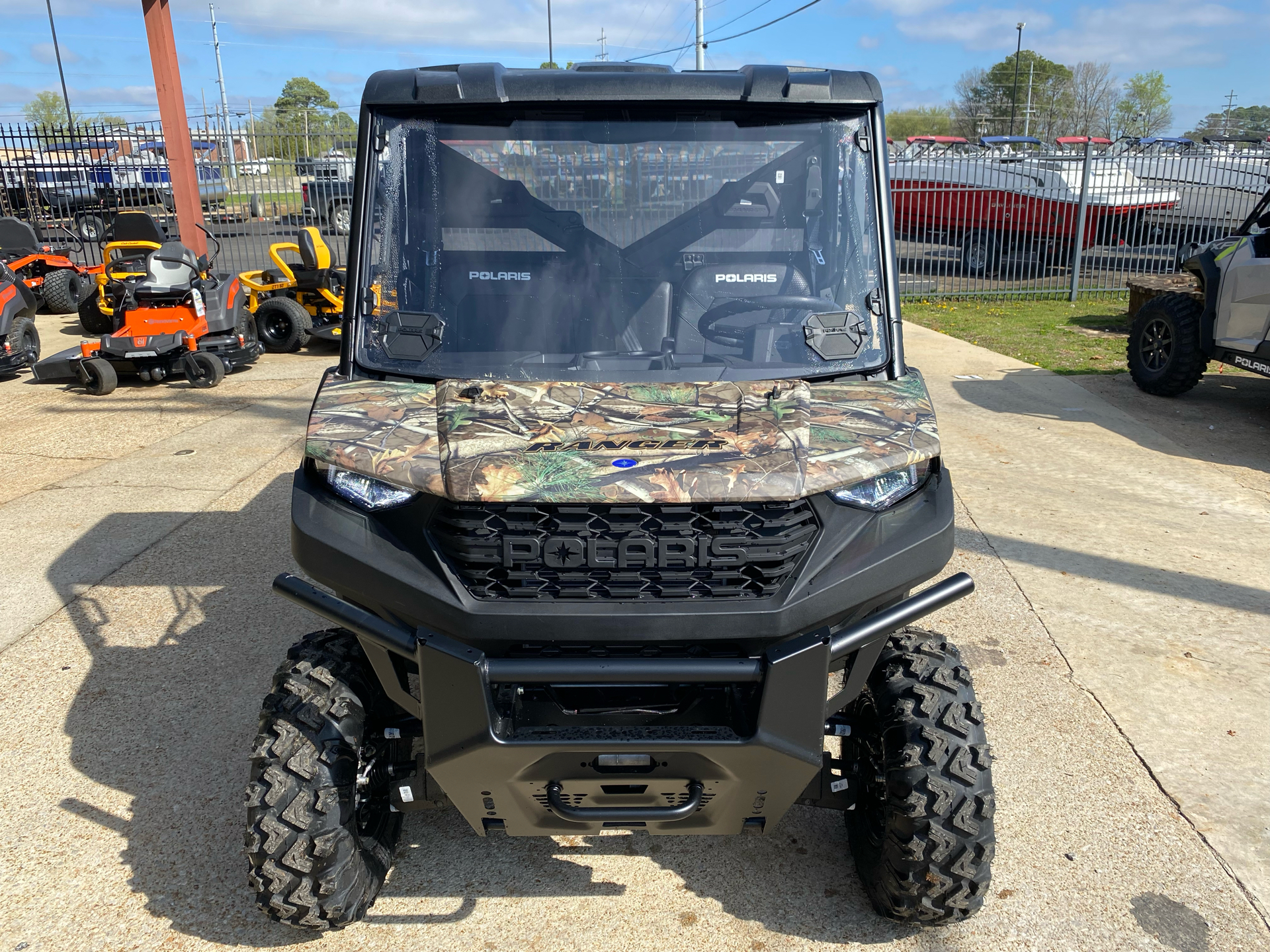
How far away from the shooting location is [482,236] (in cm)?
291

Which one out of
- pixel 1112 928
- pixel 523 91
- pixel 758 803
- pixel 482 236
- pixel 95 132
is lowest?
pixel 1112 928

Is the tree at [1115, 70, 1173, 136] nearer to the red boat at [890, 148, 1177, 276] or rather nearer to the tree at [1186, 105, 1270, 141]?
the tree at [1186, 105, 1270, 141]

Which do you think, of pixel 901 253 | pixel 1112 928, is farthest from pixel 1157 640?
pixel 901 253

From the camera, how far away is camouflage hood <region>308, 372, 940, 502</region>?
2.22m

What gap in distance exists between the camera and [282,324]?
11.0 metres

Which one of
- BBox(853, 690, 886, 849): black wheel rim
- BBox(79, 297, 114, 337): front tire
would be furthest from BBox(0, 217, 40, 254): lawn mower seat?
BBox(853, 690, 886, 849): black wheel rim

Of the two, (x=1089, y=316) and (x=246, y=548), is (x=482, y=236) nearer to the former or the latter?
(x=246, y=548)

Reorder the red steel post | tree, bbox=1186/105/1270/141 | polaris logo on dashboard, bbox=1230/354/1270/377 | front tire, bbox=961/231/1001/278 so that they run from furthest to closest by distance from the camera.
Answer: tree, bbox=1186/105/1270/141
front tire, bbox=961/231/1001/278
the red steel post
polaris logo on dashboard, bbox=1230/354/1270/377

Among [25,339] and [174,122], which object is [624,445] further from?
[174,122]

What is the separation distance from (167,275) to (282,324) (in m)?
1.71

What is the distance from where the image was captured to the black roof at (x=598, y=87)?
2764 millimetres

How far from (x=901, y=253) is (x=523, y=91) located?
55.1 feet

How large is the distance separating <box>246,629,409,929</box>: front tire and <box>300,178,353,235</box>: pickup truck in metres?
13.1

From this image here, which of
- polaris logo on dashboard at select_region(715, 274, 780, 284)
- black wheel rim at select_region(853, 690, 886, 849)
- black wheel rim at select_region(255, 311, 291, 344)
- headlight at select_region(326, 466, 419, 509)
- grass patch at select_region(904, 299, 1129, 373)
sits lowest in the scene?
grass patch at select_region(904, 299, 1129, 373)
